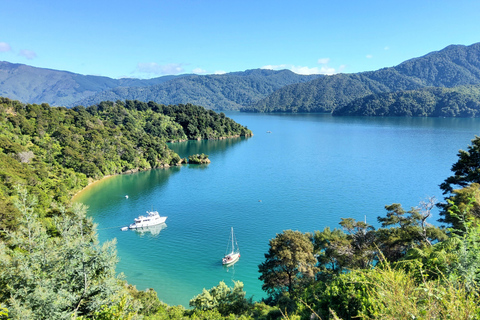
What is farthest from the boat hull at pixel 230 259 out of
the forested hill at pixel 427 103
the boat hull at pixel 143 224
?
the forested hill at pixel 427 103

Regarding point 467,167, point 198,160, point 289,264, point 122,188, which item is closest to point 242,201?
point 122,188

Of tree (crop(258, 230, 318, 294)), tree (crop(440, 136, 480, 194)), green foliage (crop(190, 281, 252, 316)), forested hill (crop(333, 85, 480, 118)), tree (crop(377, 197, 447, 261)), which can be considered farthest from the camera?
forested hill (crop(333, 85, 480, 118))

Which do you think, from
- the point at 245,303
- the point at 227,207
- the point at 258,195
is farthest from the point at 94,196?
the point at 245,303

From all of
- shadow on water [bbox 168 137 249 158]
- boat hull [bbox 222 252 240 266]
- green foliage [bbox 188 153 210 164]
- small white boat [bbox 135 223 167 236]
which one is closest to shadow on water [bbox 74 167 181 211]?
green foliage [bbox 188 153 210 164]

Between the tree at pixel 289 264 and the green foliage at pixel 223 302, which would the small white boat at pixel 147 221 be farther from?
the green foliage at pixel 223 302

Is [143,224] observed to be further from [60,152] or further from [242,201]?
[60,152]

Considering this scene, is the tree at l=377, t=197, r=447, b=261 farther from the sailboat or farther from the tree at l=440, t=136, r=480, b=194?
the sailboat
